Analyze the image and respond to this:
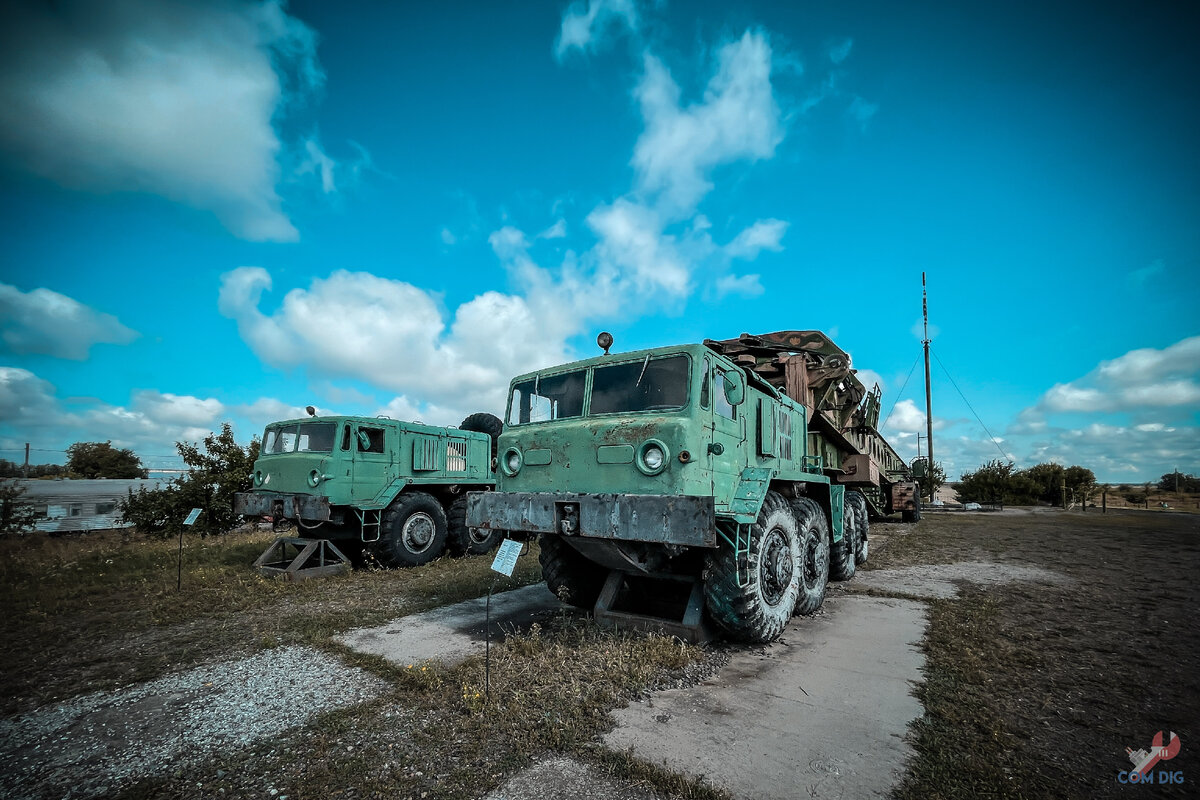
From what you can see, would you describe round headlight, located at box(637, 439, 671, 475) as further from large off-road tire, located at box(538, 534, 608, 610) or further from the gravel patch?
the gravel patch

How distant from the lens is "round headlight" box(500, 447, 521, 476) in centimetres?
540

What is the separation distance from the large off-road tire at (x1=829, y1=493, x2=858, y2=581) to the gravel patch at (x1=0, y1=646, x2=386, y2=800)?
252 inches

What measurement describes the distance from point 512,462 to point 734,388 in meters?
2.31

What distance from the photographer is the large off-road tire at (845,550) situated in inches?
312

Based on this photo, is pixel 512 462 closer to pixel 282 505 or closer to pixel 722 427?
pixel 722 427

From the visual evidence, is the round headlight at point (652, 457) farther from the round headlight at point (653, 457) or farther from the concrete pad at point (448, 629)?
the concrete pad at point (448, 629)

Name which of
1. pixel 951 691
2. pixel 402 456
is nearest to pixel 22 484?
→ pixel 402 456

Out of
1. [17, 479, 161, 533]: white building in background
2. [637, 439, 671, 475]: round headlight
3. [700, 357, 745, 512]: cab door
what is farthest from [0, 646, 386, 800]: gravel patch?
[17, 479, 161, 533]: white building in background

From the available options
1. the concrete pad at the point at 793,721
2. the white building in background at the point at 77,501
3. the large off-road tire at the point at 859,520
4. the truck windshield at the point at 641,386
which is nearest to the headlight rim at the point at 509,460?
the truck windshield at the point at 641,386

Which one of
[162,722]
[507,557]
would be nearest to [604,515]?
[507,557]

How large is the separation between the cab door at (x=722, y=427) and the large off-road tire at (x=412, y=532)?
6.73 metres

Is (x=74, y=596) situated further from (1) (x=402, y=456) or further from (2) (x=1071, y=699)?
(2) (x=1071, y=699)

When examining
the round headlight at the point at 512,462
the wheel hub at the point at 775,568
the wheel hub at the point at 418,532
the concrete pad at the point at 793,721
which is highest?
the round headlight at the point at 512,462

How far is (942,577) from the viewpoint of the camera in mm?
8258
